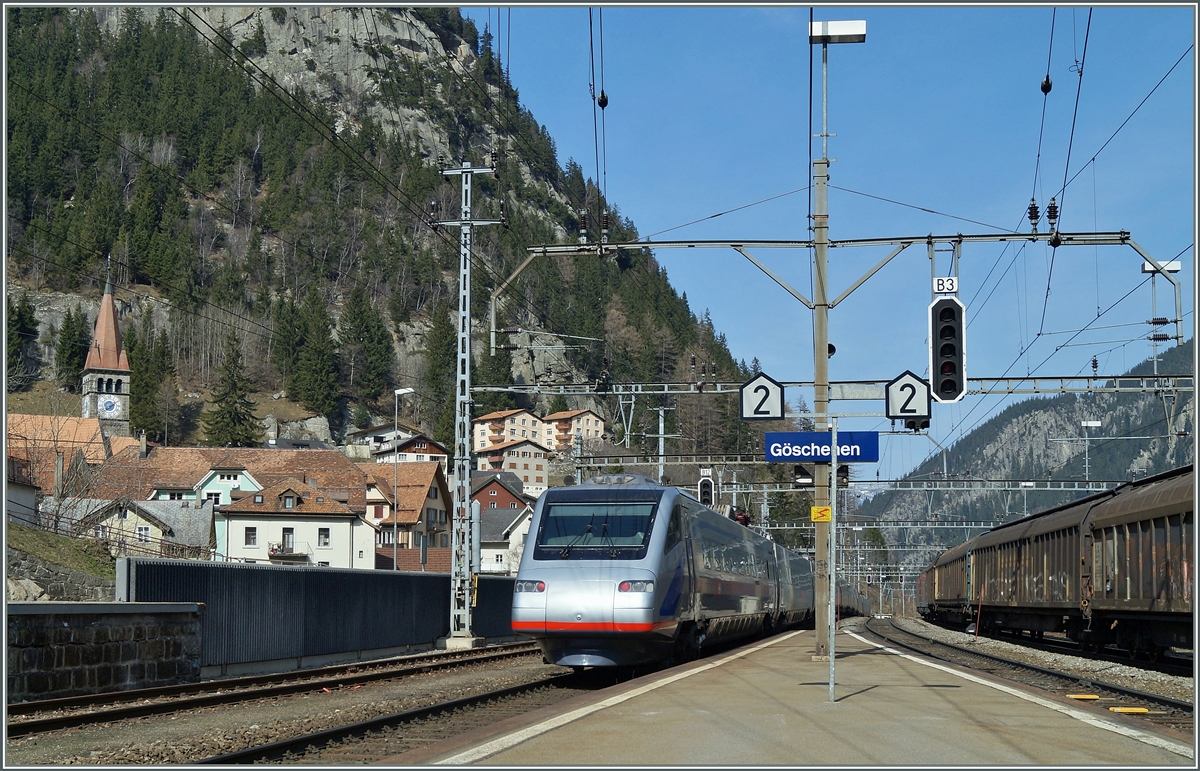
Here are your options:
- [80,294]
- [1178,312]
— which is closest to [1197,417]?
[1178,312]

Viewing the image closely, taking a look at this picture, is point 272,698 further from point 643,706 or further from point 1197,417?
point 1197,417

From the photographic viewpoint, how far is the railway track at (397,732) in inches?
377

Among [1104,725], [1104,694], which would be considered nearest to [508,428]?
[1104,694]

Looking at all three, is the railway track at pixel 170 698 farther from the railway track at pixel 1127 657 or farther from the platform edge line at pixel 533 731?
the railway track at pixel 1127 657

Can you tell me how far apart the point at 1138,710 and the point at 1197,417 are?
3.34m

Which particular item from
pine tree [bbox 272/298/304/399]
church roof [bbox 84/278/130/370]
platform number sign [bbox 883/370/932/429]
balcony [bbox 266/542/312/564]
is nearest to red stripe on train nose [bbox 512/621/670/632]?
platform number sign [bbox 883/370/932/429]

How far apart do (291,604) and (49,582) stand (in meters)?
23.1

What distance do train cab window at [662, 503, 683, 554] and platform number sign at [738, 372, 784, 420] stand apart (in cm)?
250

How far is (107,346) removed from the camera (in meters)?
133

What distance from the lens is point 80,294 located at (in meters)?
164

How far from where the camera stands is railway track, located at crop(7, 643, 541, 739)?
12.1 m

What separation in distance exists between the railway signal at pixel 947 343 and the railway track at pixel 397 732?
693cm

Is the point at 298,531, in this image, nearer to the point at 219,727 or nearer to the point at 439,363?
the point at 219,727

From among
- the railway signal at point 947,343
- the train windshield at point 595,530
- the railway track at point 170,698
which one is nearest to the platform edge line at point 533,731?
the train windshield at point 595,530
